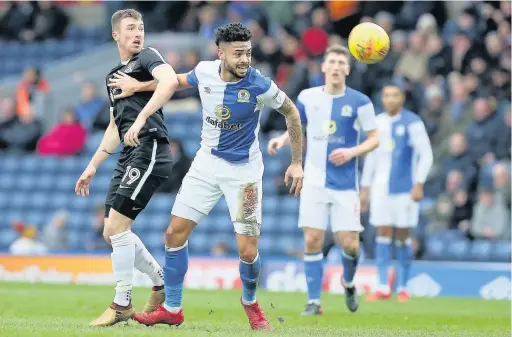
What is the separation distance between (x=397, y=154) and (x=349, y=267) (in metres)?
3.19

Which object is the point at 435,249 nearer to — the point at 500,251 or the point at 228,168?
the point at 500,251

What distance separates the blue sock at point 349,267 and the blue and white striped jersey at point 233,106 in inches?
119

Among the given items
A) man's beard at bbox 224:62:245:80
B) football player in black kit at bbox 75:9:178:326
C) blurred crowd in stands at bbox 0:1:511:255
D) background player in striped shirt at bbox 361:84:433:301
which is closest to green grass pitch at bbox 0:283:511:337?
football player in black kit at bbox 75:9:178:326

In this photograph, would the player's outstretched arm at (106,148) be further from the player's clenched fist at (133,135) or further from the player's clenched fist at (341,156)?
the player's clenched fist at (341,156)

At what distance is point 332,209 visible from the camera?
11812mm

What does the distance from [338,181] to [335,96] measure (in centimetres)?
94

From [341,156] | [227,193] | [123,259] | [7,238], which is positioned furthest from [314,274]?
[7,238]

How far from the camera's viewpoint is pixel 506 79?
61.8ft

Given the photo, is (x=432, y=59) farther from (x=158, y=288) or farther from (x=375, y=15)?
(x=158, y=288)

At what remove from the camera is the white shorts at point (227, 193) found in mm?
9062

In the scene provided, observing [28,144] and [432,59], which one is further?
[28,144]

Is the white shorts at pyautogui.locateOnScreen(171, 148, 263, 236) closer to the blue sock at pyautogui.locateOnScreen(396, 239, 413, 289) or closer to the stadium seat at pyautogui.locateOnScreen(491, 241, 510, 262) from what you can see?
the blue sock at pyautogui.locateOnScreen(396, 239, 413, 289)

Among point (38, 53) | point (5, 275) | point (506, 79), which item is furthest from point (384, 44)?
point (38, 53)

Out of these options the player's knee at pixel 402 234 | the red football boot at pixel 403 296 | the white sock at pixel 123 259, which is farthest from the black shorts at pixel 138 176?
the player's knee at pixel 402 234
